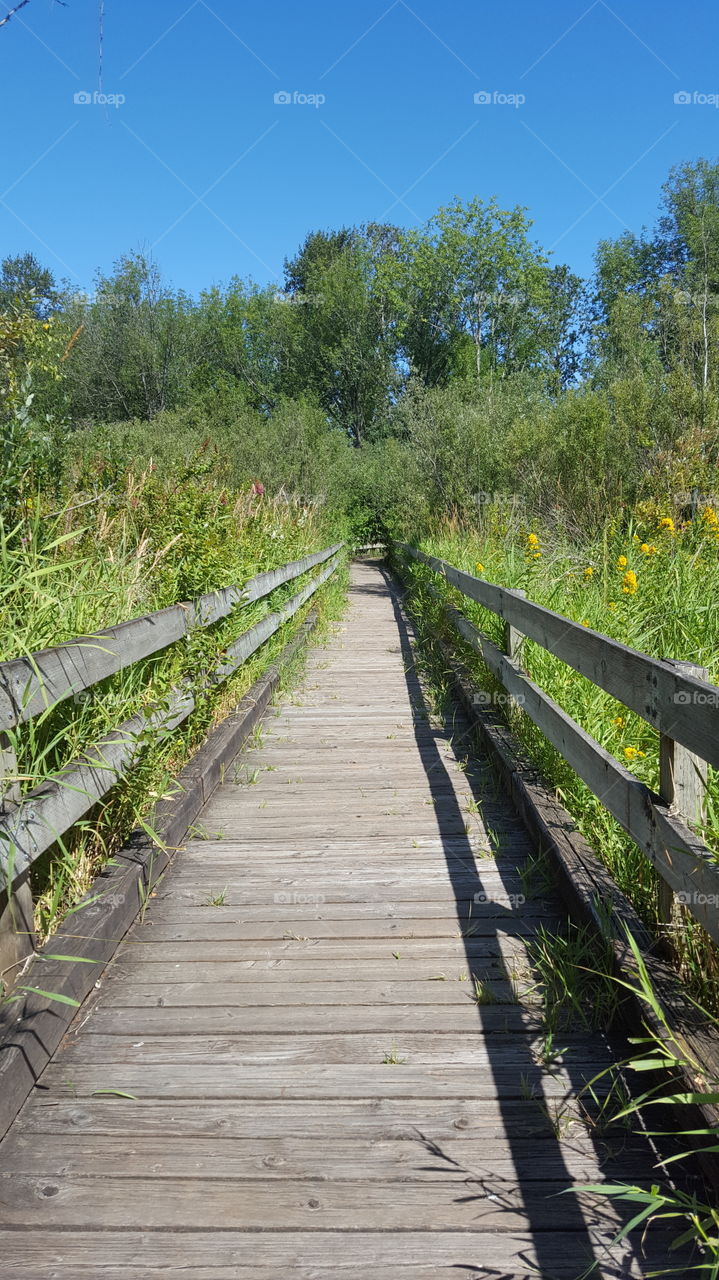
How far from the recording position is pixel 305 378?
55.7m

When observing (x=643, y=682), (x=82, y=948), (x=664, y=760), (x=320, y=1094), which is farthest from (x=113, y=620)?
(x=664, y=760)

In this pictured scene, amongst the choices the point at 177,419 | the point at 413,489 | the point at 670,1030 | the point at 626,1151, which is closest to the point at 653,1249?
the point at 626,1151

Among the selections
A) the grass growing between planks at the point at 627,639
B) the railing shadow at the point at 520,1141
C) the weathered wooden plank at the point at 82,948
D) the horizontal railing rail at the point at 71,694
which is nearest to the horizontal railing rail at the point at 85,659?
the horizontal railing rail at the point at 71,694

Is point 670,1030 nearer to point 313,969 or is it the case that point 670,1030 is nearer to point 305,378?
point 313,969

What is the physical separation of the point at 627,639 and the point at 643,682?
243 cm

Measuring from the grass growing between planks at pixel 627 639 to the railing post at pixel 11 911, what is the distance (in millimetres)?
1871

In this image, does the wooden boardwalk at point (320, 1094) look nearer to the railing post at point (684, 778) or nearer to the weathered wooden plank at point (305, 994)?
the weathered wooden plank at point (305, 994)

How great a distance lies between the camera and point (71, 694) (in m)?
2.79

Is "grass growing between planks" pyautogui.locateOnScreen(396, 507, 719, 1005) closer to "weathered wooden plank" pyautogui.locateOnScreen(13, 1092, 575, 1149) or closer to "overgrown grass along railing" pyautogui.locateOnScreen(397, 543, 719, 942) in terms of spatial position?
"overgrown grass along railing" pyautogui.locateOnScreen(397, 543, 719, 942)

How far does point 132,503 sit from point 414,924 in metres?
3.86

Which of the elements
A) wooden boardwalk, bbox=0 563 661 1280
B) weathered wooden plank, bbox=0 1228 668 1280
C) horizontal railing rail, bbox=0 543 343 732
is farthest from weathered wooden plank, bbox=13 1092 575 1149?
horizontal railing rail, bbox=0 543 343 732

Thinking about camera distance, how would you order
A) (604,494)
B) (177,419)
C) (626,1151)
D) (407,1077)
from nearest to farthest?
(626,1151), (407,1077), (604,494), (177,419)

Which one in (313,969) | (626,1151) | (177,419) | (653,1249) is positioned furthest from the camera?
(177,419)

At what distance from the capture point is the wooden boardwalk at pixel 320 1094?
1.81 metres
